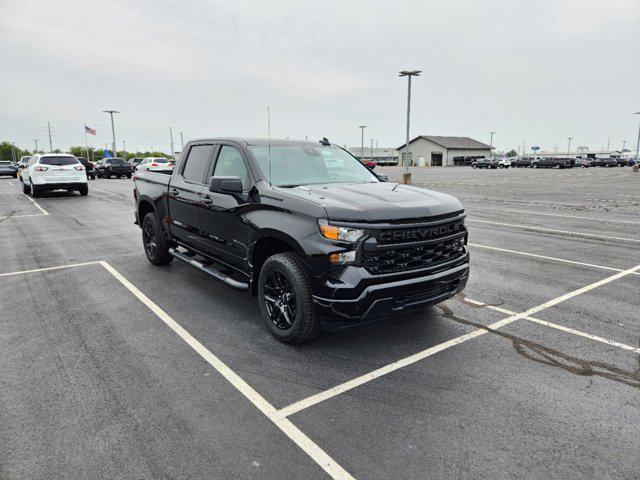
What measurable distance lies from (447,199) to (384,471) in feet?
8.64

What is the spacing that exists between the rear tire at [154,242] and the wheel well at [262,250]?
2677 mm

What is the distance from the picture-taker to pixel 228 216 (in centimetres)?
476

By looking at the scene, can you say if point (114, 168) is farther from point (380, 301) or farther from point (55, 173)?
point (380, 301)

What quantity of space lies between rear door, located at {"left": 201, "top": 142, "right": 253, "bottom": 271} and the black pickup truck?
0.01m

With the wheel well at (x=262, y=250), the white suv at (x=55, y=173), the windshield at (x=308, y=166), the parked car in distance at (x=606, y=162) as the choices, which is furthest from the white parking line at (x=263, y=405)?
the parked car in distance at (x=606, y=162)

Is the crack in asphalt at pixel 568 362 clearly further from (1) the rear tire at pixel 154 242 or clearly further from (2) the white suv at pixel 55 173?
(2) the white suv at pixel 55 173

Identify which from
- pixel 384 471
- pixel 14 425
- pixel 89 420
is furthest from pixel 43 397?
pixel 384 471

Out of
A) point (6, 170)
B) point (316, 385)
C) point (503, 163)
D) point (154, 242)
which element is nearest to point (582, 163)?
point (503, 163)

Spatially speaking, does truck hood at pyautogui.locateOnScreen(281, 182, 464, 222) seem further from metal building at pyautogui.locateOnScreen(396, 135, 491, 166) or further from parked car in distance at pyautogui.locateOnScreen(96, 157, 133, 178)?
metal building at pyautogui.locateOnScreen(396, 135, 491, 166)

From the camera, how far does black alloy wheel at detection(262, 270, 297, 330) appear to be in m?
4.03

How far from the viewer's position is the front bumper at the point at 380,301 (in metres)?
3.54

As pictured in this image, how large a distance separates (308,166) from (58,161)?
726 inches

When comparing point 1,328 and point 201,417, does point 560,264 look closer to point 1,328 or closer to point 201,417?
point 201,417

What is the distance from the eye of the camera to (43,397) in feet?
10.8
